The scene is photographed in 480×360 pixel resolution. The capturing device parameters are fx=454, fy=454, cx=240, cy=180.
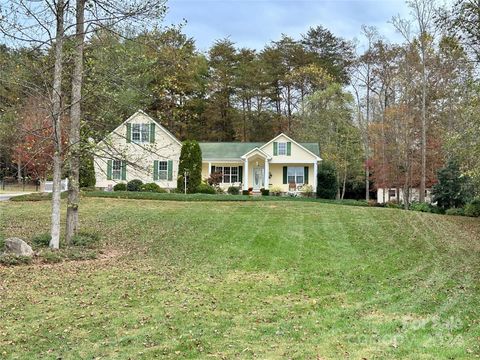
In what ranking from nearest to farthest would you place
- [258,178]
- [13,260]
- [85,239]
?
[13,260] → [85,239] → [258,178]

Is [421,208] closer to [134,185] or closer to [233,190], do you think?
[233,190]

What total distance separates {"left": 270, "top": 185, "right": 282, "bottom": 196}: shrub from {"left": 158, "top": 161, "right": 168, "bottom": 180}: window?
6568mm

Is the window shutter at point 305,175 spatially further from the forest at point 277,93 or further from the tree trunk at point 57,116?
the tree trunk at point 57,116

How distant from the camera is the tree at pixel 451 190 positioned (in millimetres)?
20688

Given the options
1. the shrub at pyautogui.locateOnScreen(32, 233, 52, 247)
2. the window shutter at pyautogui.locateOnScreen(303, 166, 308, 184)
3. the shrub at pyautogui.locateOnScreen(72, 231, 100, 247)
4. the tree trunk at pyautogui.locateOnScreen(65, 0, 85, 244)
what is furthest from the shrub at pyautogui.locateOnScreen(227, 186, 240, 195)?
the shrub at pyautogui.locateOnScreen(32, 233, 52, 247)

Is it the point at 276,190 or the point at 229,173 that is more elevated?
the point at 229,173

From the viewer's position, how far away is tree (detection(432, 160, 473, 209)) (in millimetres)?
20688

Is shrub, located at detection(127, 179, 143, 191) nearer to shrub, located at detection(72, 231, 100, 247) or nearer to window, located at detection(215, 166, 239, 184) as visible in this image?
window, located at detection(215, 166, 239, 184)

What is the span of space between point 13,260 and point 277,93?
116 ft

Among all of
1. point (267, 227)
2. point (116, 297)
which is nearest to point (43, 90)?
point (116, 297)

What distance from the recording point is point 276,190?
1112 inches

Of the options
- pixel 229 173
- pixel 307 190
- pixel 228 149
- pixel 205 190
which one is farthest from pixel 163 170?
pixel 307 190

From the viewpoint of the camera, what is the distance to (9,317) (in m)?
5.39

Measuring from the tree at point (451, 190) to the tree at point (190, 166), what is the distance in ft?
40.4
